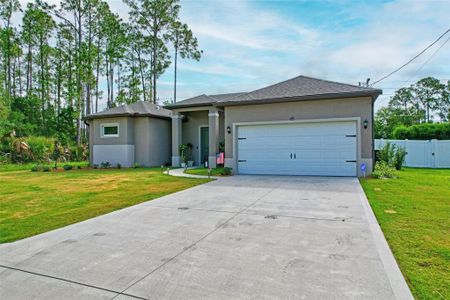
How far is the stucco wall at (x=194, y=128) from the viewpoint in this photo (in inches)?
712

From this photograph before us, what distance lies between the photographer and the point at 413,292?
2633 millimetres

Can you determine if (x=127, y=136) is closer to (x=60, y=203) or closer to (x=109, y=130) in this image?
(x=109, y=130)

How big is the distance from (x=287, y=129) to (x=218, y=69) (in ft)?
35.6

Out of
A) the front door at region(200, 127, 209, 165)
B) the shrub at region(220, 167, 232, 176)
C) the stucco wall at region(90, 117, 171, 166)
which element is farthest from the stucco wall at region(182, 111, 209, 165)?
the shrub at region(220, 167, 232, 176)

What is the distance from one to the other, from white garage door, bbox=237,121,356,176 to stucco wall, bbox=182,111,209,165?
571 centimetres

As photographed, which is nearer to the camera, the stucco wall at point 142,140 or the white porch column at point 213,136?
the white porch column at point 213,136

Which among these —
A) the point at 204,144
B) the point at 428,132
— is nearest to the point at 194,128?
the point at 204,144

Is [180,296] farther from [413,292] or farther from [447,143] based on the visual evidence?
[447,143]

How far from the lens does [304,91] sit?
38.9 feet

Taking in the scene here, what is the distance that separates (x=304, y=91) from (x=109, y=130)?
12323 millimetres

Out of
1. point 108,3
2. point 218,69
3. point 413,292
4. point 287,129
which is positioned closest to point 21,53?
point 108,3

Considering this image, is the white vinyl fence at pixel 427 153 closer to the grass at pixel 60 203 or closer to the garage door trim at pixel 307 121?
the garage door trim at pixel 307 121

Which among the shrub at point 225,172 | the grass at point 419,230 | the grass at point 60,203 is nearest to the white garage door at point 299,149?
the shrub at point 225,172

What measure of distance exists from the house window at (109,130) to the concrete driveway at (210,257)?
41.6ft
